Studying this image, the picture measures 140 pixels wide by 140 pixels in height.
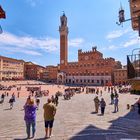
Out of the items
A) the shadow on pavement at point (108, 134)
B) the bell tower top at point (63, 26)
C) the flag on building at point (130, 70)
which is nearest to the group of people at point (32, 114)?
the shadow on pavement at point (108, 134)

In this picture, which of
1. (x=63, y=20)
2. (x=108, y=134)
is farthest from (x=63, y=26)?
(x=108, y=134)

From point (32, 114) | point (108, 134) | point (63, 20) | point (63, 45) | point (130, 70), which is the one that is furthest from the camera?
point (63, 20)

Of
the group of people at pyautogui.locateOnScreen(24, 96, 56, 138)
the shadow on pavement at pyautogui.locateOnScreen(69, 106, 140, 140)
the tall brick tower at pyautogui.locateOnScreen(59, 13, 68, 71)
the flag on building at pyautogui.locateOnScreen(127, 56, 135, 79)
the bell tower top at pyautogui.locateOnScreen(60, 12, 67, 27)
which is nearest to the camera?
the group of people at pyautogui.locateOnScreen(24, 96, 56, 138)

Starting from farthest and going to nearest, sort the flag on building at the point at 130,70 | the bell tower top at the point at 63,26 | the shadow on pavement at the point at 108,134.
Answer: the bell tower top at the point at 63,26 < the flag on building at the point at 130,70 < the shadow on pavement at the point at 108,134

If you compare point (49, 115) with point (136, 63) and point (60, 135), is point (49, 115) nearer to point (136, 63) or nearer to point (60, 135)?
point (60, 135)

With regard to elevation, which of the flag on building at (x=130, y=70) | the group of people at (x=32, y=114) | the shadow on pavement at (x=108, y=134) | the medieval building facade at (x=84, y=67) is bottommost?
the shadow on pavement at (x=108, y=134)

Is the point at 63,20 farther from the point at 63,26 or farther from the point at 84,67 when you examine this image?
the point at 84,67

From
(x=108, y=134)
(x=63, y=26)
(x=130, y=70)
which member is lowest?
(x=108, y=134)

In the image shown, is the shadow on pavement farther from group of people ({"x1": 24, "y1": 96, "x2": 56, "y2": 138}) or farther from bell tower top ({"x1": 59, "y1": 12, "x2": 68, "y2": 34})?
bell tower top ({"x1": 59, "y1": 12, "x2": 68, "y2": 34})

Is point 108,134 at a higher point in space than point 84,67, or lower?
lower

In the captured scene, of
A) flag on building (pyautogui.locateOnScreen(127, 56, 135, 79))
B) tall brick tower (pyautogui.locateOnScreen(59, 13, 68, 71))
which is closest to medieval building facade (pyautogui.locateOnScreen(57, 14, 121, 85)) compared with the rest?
tall brick tower (pyautogui.locateOnScreen(59, 13, 68, 71))

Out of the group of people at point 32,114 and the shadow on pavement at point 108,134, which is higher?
the group of people at point 32,114

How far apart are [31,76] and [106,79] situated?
46385mm

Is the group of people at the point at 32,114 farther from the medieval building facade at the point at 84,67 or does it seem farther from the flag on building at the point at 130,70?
the medieval building facade at the point at 84,67
